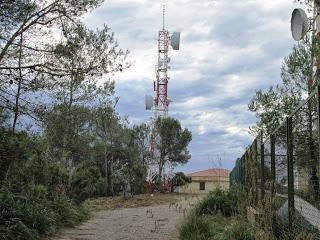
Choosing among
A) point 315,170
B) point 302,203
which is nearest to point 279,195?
point 302,203

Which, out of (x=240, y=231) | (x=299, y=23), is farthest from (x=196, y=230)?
(x=299, y=23)

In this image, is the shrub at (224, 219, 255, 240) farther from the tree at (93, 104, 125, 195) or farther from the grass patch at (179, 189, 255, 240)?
the tree at (93, 104, 125, 195)

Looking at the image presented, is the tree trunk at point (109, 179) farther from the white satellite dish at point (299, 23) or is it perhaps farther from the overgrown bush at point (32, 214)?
the white satellite dish at point (299, 23)

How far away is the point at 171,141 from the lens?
40938mm

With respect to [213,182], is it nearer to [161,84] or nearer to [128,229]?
[128,229]

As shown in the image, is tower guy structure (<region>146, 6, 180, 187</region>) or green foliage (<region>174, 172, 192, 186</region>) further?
tower guy structure (<region>146, 6, 180, 187</region>)

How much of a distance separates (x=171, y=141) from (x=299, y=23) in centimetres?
2880

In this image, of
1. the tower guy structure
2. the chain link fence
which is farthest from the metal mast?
the chain link fence

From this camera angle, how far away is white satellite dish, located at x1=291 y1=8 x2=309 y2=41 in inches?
483

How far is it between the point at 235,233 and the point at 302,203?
134 inches

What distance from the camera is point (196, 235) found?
392 inches

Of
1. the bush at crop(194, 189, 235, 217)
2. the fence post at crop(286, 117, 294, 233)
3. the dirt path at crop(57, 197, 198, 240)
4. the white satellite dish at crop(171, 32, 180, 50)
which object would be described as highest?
the white satellite dish at crop(171, 32, 180, 50)

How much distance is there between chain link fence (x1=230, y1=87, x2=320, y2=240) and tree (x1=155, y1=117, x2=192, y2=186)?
103 ft

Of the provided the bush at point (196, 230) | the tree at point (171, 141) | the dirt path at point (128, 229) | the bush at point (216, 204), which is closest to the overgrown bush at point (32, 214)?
the dirt path at point (128, 229)
